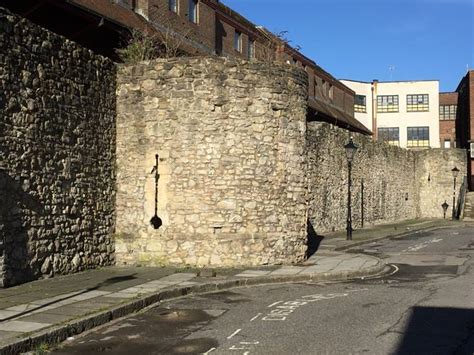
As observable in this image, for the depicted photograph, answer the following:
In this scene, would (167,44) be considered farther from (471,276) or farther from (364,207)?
(364,207)

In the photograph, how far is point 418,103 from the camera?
72688 mm

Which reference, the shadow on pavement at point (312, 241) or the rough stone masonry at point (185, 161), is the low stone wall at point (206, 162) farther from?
the shadow on pavement at point (312, 241)

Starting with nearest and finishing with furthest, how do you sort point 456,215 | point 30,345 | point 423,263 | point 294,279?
1. point 30,345
2. point 294,279
3. point 423,263
4. point 456,215

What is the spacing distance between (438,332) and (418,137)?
224 ft

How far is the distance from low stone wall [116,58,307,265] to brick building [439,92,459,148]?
6232cm

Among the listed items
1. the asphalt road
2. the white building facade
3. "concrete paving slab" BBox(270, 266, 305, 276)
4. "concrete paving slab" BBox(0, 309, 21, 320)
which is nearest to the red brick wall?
"concrete paving slab" BBox(270, 266, 305, 276)

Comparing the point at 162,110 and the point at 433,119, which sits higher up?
the point at 433,119

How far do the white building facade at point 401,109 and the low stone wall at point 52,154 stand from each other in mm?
61785

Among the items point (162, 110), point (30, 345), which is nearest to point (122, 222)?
point (162, 110)

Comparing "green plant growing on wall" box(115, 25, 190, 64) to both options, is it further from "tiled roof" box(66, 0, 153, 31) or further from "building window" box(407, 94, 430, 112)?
"building window" box(407, 94, 430, 112)

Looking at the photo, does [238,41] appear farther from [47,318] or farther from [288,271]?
[47,318]

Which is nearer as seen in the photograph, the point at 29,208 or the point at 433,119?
the point at 29,208

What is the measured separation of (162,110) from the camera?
13.4 m

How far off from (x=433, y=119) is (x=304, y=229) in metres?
62.5
